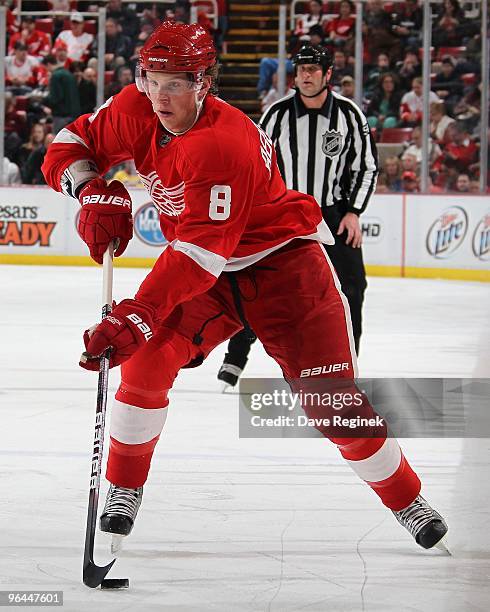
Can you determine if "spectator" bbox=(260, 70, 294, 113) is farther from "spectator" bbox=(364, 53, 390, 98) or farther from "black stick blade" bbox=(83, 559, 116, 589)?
"black stick blade" bbox=(83, 559, 116, 589)

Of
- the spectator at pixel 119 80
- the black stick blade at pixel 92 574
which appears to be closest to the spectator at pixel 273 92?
the spectator at pixel 119 80

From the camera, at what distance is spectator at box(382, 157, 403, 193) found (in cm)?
1015

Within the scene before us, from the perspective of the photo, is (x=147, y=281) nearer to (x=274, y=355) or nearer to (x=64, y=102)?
(x=274, y=355)

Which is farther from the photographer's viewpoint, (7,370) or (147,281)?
(7,370)

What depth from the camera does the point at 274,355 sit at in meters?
2.94

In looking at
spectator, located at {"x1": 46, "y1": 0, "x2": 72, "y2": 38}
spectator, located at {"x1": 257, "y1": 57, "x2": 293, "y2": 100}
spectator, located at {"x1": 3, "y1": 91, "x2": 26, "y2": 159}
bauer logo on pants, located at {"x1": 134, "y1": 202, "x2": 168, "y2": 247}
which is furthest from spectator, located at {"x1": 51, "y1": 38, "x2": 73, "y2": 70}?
bauer logo on pants, located at {"x1": 134, "y1": 202, "x2": 168, "y2": 247}

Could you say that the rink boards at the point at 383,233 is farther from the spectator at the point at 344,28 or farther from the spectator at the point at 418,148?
the spectator at the point at 344,28

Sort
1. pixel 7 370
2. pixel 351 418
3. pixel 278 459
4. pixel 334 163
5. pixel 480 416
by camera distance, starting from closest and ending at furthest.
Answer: pixel 351 418 < pixel 278 459 < pixel 480 416 < pixel 334 163 < pixel 7 370

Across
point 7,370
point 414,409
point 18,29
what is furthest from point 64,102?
point 414,409

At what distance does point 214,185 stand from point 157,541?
856 mm

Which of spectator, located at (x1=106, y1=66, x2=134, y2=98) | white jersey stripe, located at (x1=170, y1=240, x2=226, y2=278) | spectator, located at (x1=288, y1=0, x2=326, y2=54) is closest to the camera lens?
white jersey stripe, located at (x1=170, y1=240, x2=226, y2=278)

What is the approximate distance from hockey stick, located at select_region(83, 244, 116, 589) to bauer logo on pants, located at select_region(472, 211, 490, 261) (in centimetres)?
725

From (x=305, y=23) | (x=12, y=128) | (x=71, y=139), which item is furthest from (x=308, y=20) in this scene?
(x=71, y=139)

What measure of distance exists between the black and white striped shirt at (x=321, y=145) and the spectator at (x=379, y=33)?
6319 mm
